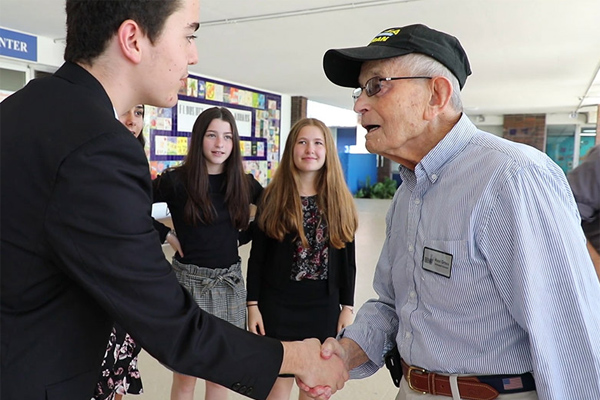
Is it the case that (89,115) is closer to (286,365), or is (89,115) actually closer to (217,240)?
(286,365)

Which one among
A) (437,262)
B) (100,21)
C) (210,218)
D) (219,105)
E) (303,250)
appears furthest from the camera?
(219,105)

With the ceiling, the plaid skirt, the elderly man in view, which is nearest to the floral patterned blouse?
the plaid skirt

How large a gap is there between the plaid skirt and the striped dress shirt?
4.70 ft

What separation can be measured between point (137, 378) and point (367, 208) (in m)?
11.6

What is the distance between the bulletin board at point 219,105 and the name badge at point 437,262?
22.2 ft

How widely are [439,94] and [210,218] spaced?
1.66m

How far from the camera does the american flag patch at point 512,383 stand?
116 centimetres

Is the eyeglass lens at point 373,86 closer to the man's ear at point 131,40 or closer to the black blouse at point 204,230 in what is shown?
the man's ear at point 131,40

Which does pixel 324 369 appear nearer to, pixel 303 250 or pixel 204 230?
pixel 303 250

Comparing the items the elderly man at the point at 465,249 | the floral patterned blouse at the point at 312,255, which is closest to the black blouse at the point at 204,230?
the floral patterned blouse at the point at 312,255

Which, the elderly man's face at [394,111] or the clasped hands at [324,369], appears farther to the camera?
the clasped hands at [324,369]

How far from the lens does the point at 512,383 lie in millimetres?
1159

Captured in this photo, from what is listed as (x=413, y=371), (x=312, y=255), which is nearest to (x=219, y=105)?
(x=312, y=255)

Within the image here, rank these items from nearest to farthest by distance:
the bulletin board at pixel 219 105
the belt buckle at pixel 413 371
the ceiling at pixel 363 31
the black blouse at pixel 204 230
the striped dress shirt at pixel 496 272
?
the striped dress shirt at pixel 496 272 < the belt buckle at pixel 413 371 < the black blouse at pixel 204 230 < the ceiling at pixel 363 31 < the bulletin board at pixel 219 105
